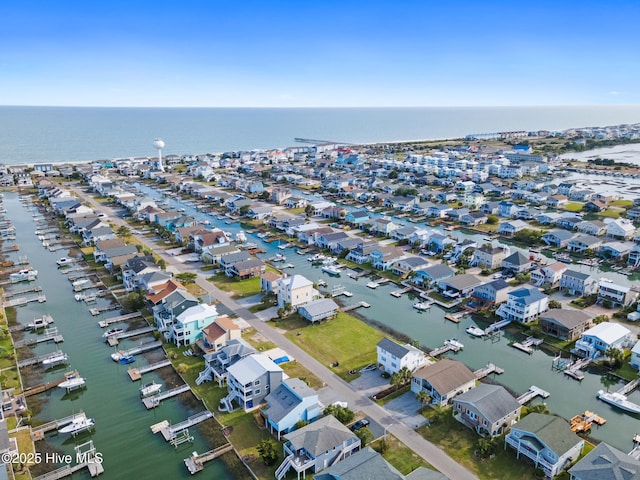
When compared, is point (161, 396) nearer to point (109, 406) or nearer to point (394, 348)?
point (109, 406)

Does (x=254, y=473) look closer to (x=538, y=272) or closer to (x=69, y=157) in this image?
(x=538, y=272)

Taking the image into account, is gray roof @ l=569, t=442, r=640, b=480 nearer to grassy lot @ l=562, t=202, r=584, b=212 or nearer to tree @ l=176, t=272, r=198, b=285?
tree @ l=176, t=272, r=198, b=285

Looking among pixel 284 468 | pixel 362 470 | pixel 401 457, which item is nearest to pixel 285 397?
pixel 284 468

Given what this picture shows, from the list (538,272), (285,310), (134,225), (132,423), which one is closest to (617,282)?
(538,272)

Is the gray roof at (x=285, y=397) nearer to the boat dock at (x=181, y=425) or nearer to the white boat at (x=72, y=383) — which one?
the boat dock at (x=181, y=425)

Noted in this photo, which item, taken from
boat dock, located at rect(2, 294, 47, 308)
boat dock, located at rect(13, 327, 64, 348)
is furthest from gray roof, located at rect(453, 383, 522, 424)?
boat dock, located at rect(2, 294, 47, 308)
